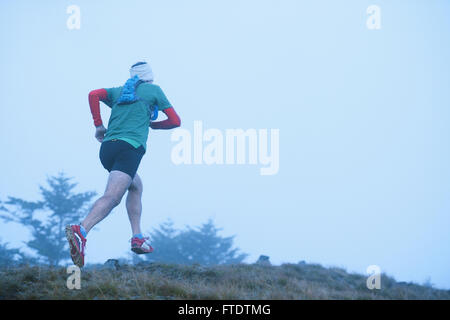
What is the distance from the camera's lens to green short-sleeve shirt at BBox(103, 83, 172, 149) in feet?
14.3

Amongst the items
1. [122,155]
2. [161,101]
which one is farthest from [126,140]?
[161,101]

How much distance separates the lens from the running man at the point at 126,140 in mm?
3975

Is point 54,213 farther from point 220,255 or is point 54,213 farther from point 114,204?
point 114,204

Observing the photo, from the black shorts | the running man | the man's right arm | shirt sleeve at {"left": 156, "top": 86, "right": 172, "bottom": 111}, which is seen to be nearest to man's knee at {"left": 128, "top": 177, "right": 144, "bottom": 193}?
the running man

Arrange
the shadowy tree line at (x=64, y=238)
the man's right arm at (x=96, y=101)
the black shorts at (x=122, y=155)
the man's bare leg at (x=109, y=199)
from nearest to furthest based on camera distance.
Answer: the man's bare leg at (x=109, y=199), the black shorts at (x=122, y=155), the man's right arm at (x=96, y=101), the shadowy tree line at (x=64, y=238)

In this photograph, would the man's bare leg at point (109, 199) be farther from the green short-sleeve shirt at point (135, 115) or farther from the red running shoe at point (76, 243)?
the green short-sleeve shirt at point (135, 115)

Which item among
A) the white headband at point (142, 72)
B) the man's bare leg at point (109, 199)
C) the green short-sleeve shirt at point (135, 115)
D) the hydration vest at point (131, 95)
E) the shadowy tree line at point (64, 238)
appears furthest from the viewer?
the shadowy tree line at point (64, 238)

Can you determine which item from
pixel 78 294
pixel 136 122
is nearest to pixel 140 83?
pixel 136 122

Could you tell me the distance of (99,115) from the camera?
468cm

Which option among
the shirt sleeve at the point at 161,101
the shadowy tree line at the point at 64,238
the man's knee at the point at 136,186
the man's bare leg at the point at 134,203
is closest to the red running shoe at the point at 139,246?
the man's bare leg at the point at 134,203

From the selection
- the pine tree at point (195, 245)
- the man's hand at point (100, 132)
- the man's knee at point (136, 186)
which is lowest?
the pine tree at point (195, 245)

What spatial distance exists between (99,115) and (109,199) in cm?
117

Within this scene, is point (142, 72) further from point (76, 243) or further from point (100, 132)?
point (76, 243)

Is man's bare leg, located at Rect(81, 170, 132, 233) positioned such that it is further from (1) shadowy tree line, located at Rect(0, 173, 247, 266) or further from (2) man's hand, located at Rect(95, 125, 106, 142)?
(1) shadowy tree line, located at Rect(0, 173, 247, 266)
